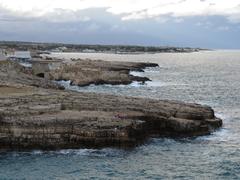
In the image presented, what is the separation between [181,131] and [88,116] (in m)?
8.59

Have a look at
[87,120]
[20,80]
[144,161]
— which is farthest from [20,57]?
[144,161]

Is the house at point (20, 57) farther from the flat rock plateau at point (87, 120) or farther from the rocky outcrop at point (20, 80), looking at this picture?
the flat rock plateau at point (87, 120)

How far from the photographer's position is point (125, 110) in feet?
Answer: 148

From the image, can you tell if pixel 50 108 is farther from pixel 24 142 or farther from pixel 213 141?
pixel 213 141

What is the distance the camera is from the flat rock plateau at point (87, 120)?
127 feet

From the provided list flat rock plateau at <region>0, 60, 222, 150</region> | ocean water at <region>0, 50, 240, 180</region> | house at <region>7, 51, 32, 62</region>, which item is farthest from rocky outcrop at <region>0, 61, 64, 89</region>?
house at <region>7, 51, 32, 62</region>

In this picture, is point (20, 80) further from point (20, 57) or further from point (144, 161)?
point (20, 57)

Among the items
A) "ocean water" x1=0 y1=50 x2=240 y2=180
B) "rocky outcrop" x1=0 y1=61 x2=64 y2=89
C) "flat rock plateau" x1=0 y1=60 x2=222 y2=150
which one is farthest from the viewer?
"rocky outcrop" x1=0 y1=61 x2=64 y2=89

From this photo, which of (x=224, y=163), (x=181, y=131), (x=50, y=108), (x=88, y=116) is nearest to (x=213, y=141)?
(x=181, y=131)

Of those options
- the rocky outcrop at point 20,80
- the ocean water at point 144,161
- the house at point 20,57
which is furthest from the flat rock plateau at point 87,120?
the house at point 20,57

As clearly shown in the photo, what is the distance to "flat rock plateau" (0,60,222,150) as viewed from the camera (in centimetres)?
3881

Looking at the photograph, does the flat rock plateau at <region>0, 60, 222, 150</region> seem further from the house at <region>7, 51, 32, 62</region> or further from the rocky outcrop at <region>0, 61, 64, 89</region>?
the house at <region>7, 51, 32, 62</region>

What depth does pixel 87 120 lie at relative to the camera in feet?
133

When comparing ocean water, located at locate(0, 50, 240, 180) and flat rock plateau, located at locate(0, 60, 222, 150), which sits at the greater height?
flat rock plateau, located at locate(0, 60, 222, 150)
